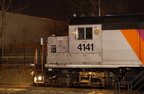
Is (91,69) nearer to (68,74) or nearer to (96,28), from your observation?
(68,74)

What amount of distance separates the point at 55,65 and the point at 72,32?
203 cm

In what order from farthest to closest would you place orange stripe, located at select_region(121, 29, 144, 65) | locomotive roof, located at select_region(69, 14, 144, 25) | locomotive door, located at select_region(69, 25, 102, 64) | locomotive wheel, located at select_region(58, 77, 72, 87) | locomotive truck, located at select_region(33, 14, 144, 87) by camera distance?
locomotive wheel, located at select_region(58, 77, 72, 87) < locomotive door, located at select_region(69, 25, 102, 64) < locomotive roof, located at select_region(69, 14, 144, 25) < locomotive truck, located at select_region(33, 14, 144, 87) < orange stripe, located at select_region(121, 29, 144, 65)

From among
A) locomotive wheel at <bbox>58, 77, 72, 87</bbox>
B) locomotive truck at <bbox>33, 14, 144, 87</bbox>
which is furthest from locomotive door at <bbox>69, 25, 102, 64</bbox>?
locomotive wheel at <bbox>58, 77, 72, 87</bbox>

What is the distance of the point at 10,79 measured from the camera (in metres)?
16.8

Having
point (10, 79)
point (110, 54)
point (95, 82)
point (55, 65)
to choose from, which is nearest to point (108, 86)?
point (95, 82)

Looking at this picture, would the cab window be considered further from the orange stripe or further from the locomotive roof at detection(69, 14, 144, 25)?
the orange stripe

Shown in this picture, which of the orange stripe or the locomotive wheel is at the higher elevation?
the orange stripe

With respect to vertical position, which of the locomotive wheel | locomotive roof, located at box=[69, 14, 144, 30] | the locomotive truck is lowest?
the locomotive wheel

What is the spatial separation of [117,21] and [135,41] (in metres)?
1.38

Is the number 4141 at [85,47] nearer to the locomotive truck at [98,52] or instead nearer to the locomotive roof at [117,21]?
the locomotive truck at [98,52]

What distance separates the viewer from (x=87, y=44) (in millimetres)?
12906

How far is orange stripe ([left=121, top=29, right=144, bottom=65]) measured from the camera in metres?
12.4

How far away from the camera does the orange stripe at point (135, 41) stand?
489 inches

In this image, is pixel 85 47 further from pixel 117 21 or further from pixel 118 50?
pixel 117 21
